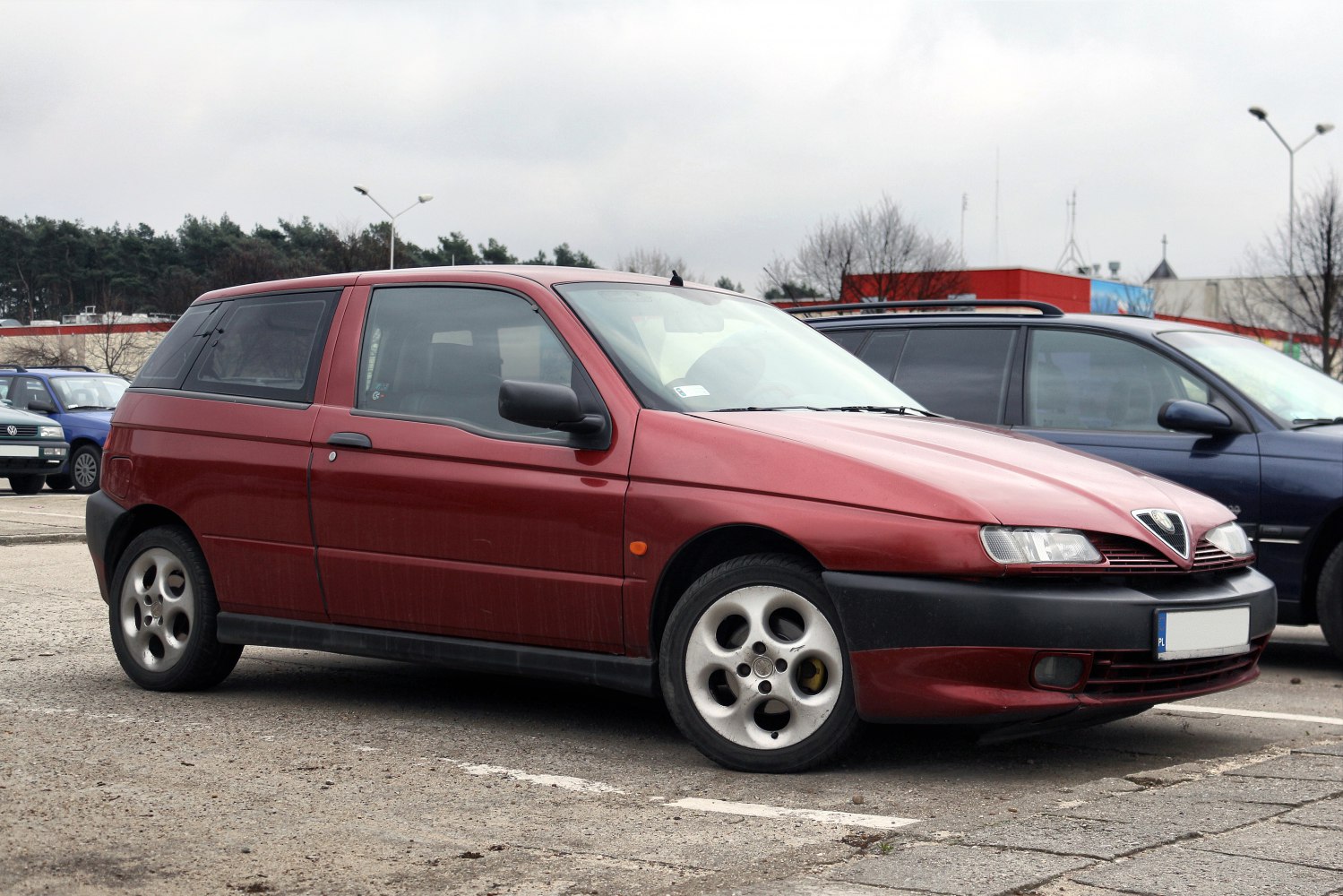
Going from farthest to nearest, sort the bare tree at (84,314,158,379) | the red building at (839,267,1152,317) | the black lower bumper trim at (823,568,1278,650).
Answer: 1. the bare tree at (84,314,158,379)
2. the red building at (839,267,1152,317)
3. the black lower bumper trim at (823,568,1278,650)

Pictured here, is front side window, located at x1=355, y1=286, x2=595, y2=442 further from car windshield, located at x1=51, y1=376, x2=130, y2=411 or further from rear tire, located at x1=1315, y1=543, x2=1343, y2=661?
car windshield, located at x1=51, y1=376, x2=130, y2=411

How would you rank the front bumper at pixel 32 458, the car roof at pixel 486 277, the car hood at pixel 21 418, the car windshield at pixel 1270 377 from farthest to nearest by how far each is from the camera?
the car hood at pixel 21 418
the front bumper at pixel 32 458
the car windshield at pixel 1270 377
the car roof at pixel 486 277

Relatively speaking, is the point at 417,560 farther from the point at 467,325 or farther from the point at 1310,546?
the point at 1310,546

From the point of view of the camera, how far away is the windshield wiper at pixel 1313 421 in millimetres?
7316

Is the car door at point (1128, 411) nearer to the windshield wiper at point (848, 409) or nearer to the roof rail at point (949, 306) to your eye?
the roof rail at point (949, 306)

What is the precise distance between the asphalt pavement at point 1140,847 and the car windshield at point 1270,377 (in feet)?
10.0

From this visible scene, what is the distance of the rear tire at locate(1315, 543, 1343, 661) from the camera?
7000mm

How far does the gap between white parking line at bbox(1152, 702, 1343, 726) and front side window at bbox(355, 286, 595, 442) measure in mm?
2618

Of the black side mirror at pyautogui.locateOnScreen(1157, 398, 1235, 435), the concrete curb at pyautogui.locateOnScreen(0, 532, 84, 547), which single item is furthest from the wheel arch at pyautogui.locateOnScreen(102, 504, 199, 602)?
the concrete curb at pyautogui.locateOnScreen(0, 532, 84, 547)

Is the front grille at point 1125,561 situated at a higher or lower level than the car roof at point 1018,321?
lower

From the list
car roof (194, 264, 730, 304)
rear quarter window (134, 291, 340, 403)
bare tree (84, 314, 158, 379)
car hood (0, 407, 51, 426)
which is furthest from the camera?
bare tree (84, 314, 158, 379)

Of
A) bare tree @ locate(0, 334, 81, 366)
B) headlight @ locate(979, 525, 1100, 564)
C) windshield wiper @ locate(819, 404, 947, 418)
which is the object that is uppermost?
bare tree @ locate(0, 334, 81, 366)

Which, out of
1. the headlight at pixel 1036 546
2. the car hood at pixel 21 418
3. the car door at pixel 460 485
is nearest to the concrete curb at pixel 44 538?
the car door at pixel 460 485

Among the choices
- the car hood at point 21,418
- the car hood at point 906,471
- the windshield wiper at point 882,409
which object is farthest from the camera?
the car hood at point 21,418
